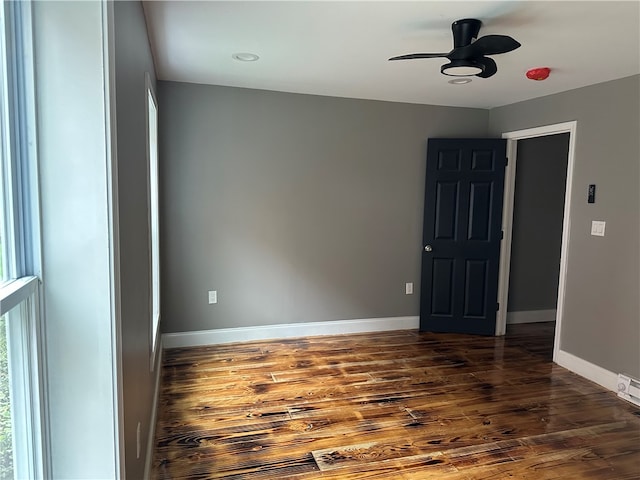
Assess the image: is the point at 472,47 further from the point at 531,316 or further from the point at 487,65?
the point at 531,316

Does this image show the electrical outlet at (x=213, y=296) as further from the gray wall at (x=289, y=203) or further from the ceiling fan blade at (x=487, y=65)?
the ceiling fan blade at (x=487, y=65)

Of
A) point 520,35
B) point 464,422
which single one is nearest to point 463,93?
point 520,35

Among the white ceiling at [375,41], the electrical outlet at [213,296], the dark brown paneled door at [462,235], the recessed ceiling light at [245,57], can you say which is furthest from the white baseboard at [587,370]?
the recessed ceiling light at [245,57]

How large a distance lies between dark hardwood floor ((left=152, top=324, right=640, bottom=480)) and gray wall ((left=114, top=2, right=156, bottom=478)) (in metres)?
0.60

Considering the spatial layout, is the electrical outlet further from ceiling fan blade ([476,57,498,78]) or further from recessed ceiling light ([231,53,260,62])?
ceiling fan blade ([476,57,498,78])

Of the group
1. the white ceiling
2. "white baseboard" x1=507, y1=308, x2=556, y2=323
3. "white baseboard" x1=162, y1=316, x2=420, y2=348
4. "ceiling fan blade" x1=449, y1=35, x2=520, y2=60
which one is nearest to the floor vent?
"white baseboard" x1=507, y1=308, x2=556, y2=323

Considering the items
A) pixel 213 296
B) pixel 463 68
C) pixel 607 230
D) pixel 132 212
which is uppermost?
pixel 463 68

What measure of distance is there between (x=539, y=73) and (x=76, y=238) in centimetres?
327

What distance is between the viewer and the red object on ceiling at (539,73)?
10.2ft

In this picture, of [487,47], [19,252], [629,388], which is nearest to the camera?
[19,252]

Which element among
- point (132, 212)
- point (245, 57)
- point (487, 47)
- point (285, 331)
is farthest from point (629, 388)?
point (245, 57)

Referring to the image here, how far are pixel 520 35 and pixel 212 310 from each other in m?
3.26

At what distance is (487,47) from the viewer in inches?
88.4

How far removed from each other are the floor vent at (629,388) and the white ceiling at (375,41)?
2242 millimetres
